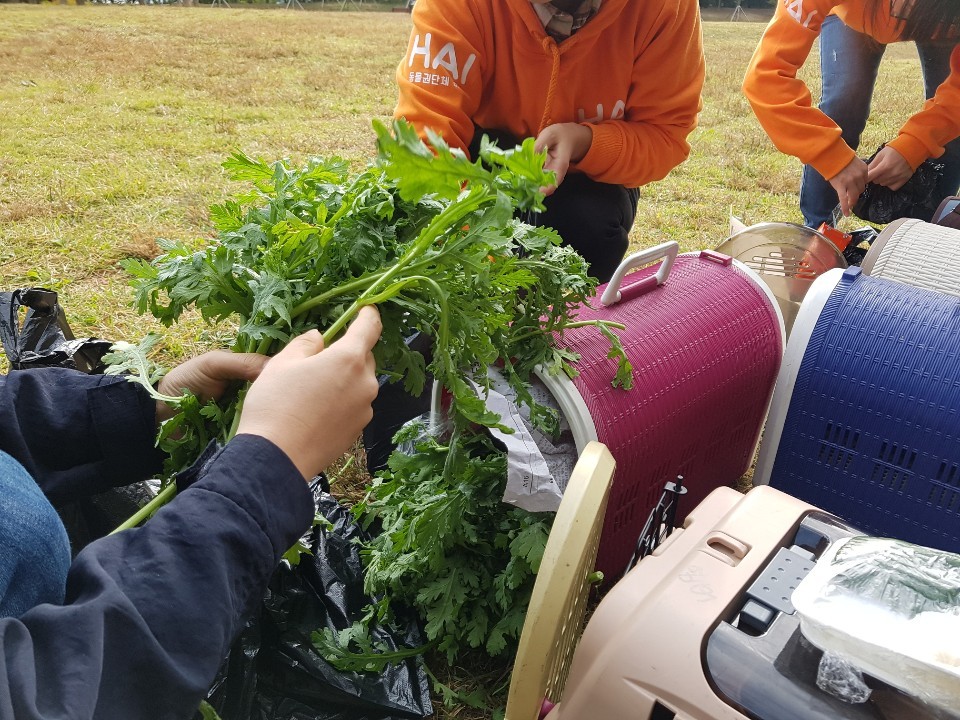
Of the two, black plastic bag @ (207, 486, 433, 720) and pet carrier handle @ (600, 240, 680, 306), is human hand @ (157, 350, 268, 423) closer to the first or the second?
black plastic bag @ (207, 486, 433, 720)

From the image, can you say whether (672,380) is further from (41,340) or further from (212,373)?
(41,340)

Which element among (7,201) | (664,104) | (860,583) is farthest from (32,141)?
(860,583)

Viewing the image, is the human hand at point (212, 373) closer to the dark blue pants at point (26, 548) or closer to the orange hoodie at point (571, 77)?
the dark blue pants at point (26, 548)

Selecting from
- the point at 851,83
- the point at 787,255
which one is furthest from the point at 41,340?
the point at 851,83

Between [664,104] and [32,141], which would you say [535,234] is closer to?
[664,104]

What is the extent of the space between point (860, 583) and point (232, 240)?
0.89 metres

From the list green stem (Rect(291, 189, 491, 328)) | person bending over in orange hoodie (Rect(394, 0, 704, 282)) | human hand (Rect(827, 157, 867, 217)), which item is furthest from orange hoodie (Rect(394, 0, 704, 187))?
green stem (Rect(291, 189, 491, 328))

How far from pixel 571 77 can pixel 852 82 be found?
1.19 m

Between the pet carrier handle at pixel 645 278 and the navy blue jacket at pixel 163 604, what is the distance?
32.4 inches

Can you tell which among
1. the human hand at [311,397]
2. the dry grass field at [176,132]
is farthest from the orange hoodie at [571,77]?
the dry grass field at [176,132]

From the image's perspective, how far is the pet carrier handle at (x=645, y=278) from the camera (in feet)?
4.73

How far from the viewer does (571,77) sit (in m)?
1.94

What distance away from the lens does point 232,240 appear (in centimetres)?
97

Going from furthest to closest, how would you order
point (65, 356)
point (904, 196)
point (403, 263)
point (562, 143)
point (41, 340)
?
1. point (904, 196)
2. point (562, 143)
3. point (41, 340)
4. point (65, 356)
5. point (403, 263)
